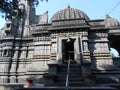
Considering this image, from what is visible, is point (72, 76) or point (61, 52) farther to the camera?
point (61, 52)

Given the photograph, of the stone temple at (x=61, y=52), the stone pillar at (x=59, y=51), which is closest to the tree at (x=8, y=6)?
the stone temple at (x=61, y=52)

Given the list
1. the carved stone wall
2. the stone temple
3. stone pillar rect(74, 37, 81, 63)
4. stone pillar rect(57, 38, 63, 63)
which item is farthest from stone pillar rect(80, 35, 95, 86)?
stone pillar rect(57, 38, 63, 63)

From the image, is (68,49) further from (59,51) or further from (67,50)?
(59,51)

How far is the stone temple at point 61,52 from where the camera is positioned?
14.3 meters

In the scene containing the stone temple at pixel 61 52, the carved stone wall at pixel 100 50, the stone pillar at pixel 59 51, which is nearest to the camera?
the stone temple at pixel 61 52

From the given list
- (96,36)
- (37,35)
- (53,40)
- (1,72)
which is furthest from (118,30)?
(1,72)

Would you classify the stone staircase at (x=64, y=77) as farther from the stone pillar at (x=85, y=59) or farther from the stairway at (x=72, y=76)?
the stone pillar at (x=85, y=59)

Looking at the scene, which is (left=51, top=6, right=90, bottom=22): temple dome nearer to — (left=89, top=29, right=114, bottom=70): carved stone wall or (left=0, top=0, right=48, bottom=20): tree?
(left=89, top=29, right=114, bottom=70): carved stone wall

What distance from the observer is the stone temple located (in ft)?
47.0

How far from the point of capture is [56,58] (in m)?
16.0

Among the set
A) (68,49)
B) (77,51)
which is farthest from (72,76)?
(68,49)

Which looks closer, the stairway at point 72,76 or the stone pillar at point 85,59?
the stairway at point 72,76

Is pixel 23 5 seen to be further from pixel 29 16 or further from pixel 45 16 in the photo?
pixel 45 16

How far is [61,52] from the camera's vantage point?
16.1 m
